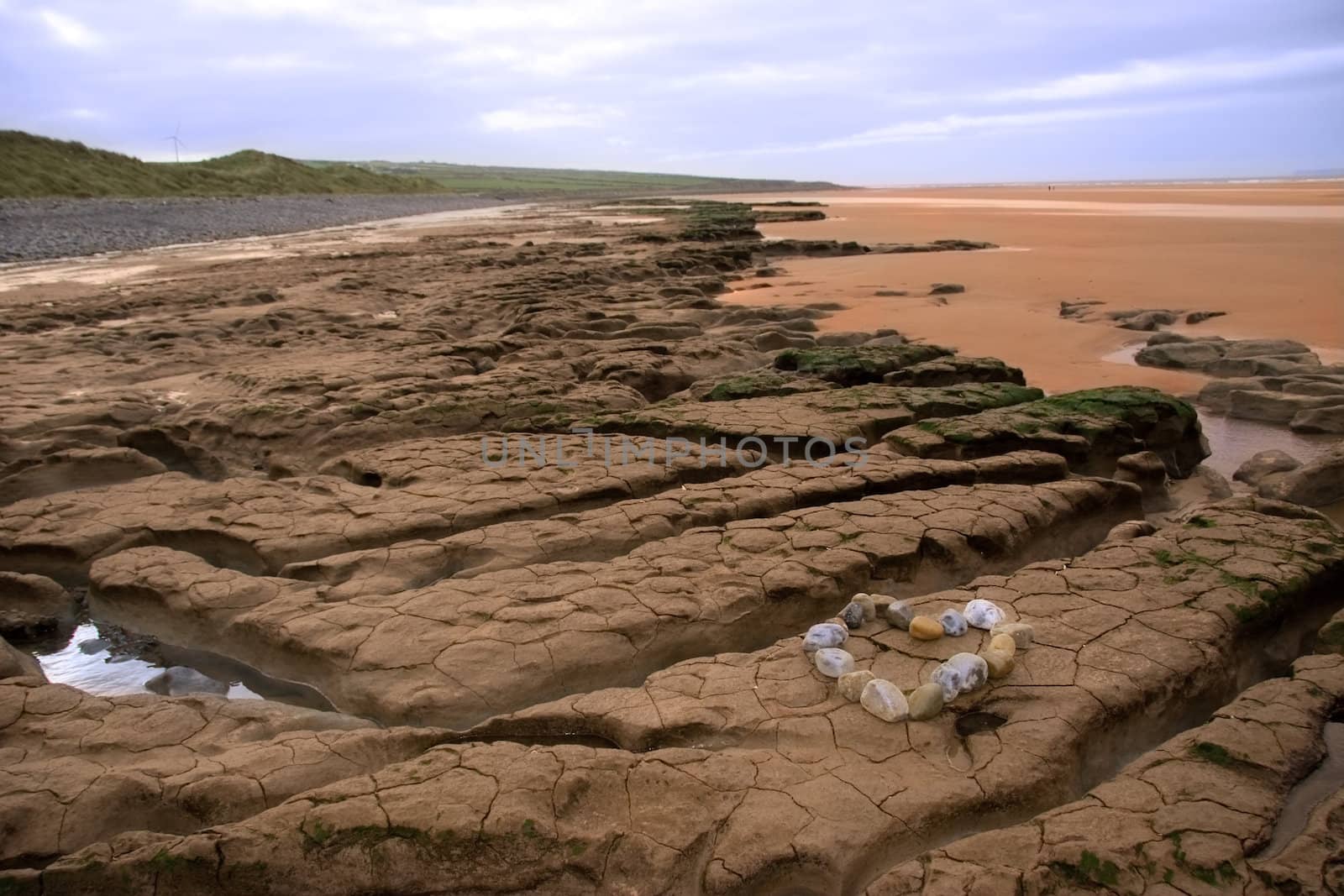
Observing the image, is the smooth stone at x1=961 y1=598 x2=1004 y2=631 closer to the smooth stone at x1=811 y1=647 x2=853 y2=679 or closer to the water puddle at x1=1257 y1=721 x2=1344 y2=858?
the smooth stone at x1=811 y1=647 x2=853 y2=679

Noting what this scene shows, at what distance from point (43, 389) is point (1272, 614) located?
759 cm

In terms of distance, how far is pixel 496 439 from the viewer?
492cm

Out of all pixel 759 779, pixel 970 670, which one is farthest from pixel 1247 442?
pixel 759 779

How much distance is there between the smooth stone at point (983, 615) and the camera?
9.04 feet

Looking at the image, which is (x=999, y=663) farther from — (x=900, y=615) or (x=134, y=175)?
(x=134, y=175)

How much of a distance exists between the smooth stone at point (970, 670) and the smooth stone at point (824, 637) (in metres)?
0.35

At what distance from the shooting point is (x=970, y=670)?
2439mm

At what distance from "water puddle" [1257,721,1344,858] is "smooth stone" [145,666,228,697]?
10.6 ft

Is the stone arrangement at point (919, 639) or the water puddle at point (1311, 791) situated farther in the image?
the stone arrangement at point (919, 639)

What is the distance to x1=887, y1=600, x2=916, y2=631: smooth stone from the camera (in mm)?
2766

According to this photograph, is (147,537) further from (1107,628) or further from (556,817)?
(1107,628)

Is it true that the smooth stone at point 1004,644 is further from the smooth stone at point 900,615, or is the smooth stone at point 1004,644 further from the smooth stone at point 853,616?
the smooth stone at point 853,616

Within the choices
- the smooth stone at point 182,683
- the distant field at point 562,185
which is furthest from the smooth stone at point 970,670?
the distant field at point 562,185

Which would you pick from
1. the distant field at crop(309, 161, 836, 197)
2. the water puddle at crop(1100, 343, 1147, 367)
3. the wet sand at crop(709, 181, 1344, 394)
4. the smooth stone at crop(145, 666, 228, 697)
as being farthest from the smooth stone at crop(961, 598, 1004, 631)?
the distant field at crop(309, 161, 836, 197)
